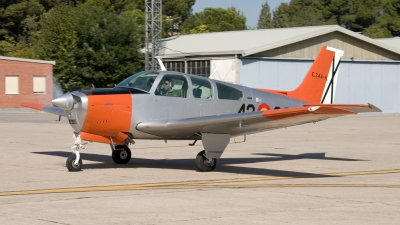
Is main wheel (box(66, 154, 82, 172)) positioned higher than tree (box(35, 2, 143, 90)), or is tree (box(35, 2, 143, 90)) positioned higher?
tree (box(35, 2, 143, 90))

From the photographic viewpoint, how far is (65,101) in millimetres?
12141

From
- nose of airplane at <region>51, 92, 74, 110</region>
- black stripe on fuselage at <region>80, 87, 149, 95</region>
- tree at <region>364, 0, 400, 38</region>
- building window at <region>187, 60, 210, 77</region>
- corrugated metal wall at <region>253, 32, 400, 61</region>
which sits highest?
tree at <region>364, 0, 400, 38</region>

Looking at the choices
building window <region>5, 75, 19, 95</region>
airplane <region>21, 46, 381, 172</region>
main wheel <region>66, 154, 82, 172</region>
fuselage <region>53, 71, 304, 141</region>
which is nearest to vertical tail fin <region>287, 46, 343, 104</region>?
airplane <region>21, 46, 381, 172</region>

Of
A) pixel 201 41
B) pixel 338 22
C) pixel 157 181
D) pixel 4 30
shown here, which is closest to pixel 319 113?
pixel 157 181

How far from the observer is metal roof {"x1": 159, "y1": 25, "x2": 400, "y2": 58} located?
43872mm

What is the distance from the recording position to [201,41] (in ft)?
167

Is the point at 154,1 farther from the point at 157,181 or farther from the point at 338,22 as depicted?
the point at 338,22

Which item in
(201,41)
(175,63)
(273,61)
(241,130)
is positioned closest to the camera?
(241,130)

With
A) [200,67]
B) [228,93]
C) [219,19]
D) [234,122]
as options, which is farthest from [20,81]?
[219,19]

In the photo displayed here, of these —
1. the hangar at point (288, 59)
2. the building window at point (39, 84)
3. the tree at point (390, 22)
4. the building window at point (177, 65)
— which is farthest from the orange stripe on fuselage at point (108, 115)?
the tree at point (390, 22)

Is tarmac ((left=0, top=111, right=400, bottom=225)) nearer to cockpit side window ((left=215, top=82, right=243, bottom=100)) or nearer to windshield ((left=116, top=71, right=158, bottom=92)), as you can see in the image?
cockpit side window ((left=215, top=82, right=243, bottom=100))

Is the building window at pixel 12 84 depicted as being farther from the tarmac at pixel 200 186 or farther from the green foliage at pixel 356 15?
the green foliage at pixel 356 15

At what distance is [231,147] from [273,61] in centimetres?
2601

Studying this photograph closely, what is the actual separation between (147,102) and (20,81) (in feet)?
122
